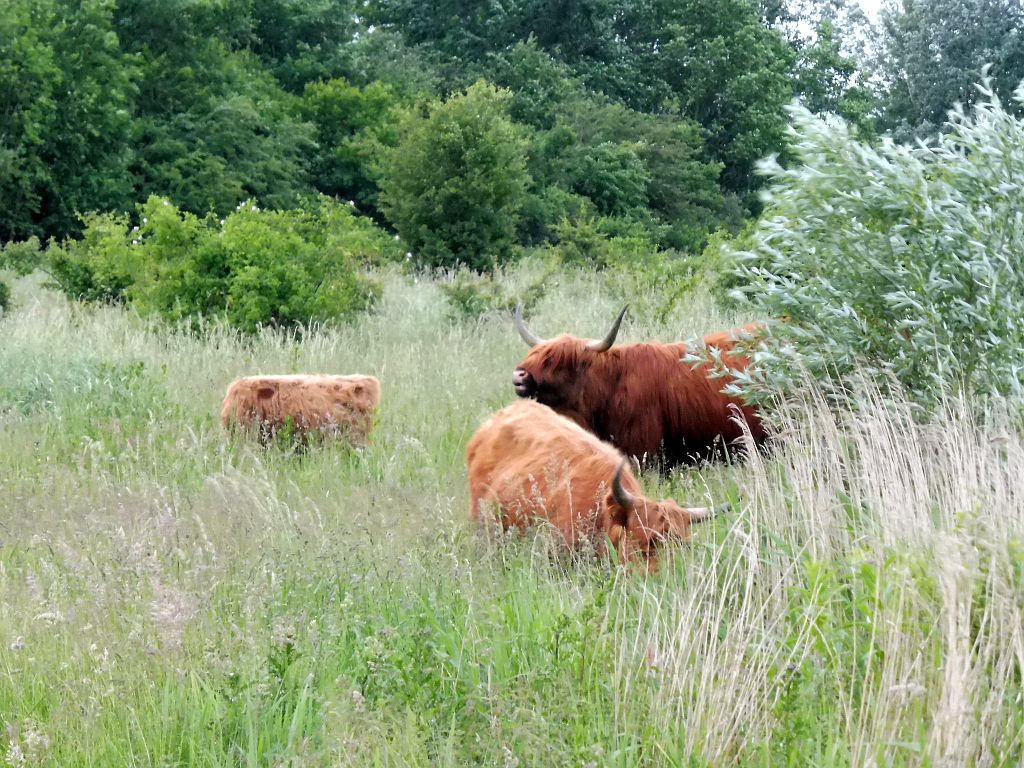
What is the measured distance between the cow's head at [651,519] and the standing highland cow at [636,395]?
2.54 metres

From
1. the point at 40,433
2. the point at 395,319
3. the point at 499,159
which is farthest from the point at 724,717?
the point at 499,159

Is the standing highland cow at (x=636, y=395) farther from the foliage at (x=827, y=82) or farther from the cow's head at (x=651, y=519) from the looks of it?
the foliage at (x=827, y=82)

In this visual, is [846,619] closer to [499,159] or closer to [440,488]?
[440,488]

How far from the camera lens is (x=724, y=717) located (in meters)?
3.44

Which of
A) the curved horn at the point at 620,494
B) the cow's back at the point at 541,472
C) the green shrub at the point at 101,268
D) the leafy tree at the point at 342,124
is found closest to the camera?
the curved horn at the point at 620,494

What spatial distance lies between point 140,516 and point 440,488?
172cm

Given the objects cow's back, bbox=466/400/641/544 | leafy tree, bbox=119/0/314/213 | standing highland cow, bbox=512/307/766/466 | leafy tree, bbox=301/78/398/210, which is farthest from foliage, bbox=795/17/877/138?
cow's back, bbox=466/400/641/544

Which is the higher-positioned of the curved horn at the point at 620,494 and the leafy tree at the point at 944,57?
the leafy tree at the point at 944,57

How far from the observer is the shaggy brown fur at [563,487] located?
5.03 m

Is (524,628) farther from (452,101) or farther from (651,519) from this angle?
(452,101)

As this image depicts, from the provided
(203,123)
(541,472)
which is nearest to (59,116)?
(203,123)

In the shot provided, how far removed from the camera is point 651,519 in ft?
16.5

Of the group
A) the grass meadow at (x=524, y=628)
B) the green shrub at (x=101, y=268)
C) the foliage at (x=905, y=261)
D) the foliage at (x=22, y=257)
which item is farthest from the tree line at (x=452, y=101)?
the grass meadow at (x=524, y=628)

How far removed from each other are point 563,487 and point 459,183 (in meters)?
17.6
